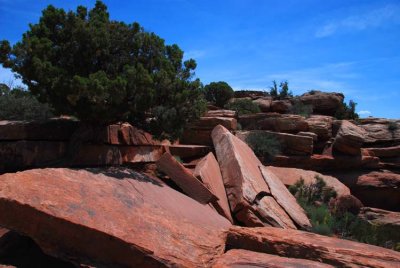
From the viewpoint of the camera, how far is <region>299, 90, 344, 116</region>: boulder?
24094 millimetres

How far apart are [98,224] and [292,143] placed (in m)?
11.5

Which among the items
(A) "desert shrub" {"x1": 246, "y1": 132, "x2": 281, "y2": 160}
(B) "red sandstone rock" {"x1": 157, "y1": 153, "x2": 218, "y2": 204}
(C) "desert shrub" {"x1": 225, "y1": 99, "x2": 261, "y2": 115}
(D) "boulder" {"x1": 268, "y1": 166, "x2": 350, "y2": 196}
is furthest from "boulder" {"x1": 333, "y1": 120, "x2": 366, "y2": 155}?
(B) "red sandstone rock" {"x1": 157, "y1": 153, "x2": 218, "y2": 204}

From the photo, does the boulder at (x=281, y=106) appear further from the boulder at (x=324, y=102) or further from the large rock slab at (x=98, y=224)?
the large rock slab at (x=98, y=224)

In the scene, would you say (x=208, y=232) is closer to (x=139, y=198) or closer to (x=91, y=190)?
(x=139, y=198)

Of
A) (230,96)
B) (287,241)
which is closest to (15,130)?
(287,241)

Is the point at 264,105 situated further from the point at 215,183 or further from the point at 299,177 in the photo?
the point at 215,183

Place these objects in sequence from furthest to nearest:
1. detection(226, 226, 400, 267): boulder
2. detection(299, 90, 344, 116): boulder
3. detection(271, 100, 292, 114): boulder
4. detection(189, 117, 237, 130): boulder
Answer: detection(299, 90, 344, 116): boulder → detection(271, 100, 292, 114): boulder → detection(189, 117, 237, 130): boulder → detection(226, 226, 400, 267): boulder

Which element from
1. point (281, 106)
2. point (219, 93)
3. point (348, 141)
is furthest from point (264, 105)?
point (348, 141)

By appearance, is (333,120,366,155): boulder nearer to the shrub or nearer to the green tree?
the green tree

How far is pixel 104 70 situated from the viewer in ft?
29.7

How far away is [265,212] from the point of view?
8.50 m

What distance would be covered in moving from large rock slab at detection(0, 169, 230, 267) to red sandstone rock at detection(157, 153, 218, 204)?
182 centimetres

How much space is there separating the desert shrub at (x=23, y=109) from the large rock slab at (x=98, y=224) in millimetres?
5179

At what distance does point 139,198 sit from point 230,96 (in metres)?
18.8
